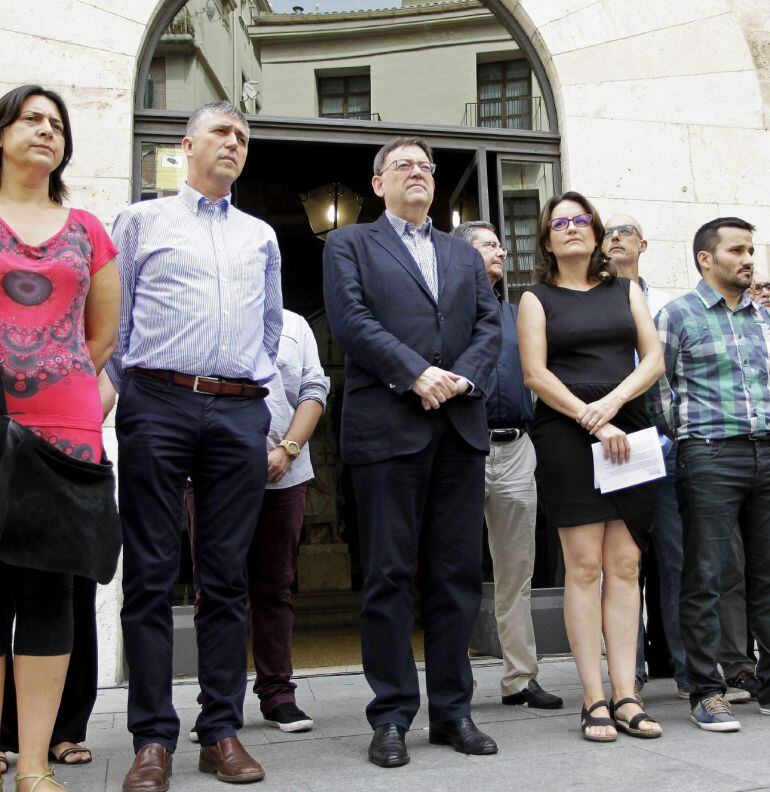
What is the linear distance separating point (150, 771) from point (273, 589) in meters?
1.31

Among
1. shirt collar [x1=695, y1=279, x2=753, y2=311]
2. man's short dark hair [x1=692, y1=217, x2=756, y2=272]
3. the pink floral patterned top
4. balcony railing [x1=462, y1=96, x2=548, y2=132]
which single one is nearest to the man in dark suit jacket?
the pink floral patterned top

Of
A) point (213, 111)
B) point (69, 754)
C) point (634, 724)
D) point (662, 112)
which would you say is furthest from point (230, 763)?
point (662, 112)

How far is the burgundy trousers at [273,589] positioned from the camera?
13.0ft

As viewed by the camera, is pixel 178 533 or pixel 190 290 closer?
pixel 178 533

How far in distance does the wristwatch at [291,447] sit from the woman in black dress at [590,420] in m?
1.03

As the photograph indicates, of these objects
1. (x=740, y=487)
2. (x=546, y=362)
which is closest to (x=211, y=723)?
(x=546, y=362)

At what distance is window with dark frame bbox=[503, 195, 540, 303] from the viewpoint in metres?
5.64

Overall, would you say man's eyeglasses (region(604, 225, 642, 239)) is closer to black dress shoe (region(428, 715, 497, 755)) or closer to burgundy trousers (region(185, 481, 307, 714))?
burgundy trousers (region(185, 481, 307, 714))

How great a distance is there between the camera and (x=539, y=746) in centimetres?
330

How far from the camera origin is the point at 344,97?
5895mm

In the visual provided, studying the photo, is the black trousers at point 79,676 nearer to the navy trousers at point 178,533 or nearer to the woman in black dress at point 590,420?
the navy trousers at point 178,533

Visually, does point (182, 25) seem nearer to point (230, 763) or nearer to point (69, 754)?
point (69, 754)

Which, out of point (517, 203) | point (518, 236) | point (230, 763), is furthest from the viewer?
point (517, 203)

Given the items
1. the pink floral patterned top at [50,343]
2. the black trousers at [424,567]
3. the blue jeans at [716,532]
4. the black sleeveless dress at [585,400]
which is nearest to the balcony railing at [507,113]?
the black sleeveless dress at [585,400]
